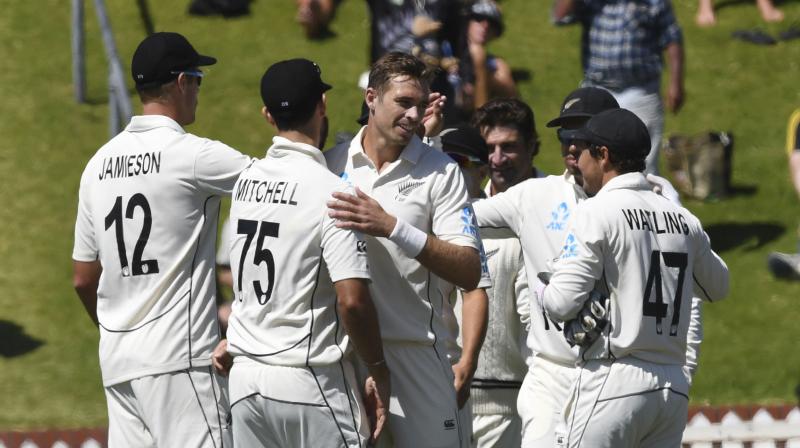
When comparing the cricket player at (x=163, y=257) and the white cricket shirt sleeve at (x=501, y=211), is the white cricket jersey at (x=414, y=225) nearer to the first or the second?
the cricket player at (x=163, y=257)

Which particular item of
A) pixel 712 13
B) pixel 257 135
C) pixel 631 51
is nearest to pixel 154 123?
pixel 631 51

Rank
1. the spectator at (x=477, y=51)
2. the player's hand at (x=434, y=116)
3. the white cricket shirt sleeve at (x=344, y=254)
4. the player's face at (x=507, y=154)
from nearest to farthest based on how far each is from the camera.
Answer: the white cricket shirt sleeve at (x=344, y=254) < the player's hand at (x=434, y=116) < the player's face at (x=507, y=154) < the spectator at (x=477, y=51)

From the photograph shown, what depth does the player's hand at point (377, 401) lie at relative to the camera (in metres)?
5.68

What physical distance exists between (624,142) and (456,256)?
0.89m

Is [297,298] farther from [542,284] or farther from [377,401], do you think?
[542,284]

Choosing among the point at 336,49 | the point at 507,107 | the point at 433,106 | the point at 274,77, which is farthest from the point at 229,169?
the point at 336,49

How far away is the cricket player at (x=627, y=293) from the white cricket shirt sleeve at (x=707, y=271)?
1 centimetres

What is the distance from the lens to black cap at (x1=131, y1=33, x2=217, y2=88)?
245 inches

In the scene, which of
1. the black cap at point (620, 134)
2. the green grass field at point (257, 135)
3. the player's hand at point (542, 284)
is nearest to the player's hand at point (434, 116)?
the black cap at point (620, 134)

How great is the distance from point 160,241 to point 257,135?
23.9ft

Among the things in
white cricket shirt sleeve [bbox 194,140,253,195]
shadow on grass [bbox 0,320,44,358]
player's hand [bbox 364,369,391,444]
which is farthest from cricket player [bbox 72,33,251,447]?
shadow on grass [bbox 0,320,44,358]

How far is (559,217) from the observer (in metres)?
6.87

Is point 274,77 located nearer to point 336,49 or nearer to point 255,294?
point 255,294

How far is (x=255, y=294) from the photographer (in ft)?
A: 18.7
